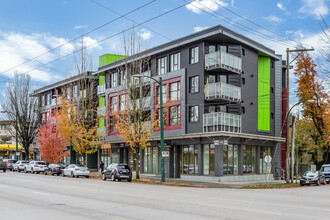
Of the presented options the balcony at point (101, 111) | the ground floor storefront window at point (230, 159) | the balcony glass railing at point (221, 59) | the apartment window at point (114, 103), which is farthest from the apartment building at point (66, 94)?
the ground floor storefront window at point (230, 159)

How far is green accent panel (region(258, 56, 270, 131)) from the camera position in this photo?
42781 millimetres

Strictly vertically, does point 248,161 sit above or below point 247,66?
below

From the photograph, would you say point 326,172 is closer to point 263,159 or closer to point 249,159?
point 263,159

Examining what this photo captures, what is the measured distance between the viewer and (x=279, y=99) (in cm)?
4544

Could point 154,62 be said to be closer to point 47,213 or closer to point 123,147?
point 123,147

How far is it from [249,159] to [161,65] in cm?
1275

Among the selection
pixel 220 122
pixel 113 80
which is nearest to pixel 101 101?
pixel 113 80

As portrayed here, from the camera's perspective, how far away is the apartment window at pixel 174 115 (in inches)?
1550

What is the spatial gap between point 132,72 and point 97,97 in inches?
665

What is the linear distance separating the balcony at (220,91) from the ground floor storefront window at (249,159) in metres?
5.63

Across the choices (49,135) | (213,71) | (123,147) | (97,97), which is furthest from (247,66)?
(49,135)

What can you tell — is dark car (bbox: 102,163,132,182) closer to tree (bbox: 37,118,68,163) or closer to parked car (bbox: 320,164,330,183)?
parked car (bbox: 320,164,330,183)

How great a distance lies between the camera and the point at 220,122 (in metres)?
35.6

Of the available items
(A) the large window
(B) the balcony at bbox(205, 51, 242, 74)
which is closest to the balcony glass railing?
(B) the balcony at bbox(205, 51, 242, 74)
